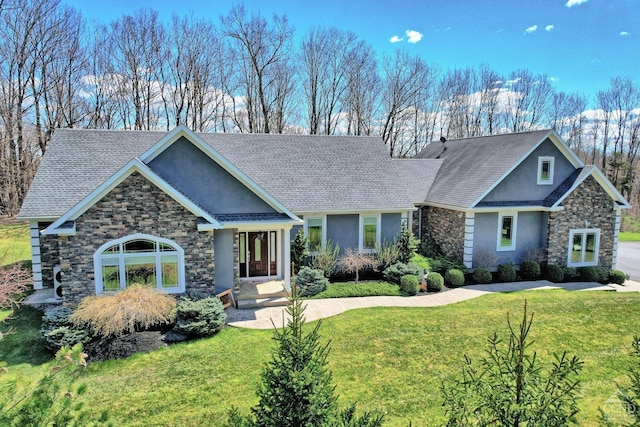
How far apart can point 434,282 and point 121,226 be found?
492 inches

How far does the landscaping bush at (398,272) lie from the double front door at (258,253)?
5.11m

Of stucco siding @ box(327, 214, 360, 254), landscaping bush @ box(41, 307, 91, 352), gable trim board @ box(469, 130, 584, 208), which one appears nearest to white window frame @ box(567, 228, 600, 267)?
gable trim board @ box(469, 130, 584, 208)

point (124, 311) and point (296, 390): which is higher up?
point (296, 390)

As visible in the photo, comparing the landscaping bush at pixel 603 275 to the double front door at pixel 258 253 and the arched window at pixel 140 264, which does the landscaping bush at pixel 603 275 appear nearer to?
the double front door at pixel 258 253

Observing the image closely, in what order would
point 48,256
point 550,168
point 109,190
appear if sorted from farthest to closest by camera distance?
point 550,168 → point 48,256 → point 109,190

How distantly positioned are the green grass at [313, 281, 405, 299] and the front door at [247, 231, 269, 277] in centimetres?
291

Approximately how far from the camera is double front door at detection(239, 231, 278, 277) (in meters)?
16.7

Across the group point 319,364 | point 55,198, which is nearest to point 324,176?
point 55,198

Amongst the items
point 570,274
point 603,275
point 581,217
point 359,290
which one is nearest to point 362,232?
point 359,290

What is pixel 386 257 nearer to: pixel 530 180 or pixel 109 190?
pixel 530 180

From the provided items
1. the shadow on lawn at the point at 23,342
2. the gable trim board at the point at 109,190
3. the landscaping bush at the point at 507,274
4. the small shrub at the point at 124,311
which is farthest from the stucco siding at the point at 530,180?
the shadow on lawn at the point at 23,342

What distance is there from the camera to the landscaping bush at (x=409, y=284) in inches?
642

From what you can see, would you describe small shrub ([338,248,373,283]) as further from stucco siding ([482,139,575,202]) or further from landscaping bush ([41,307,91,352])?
landscaping bush ([41,307,91,352])

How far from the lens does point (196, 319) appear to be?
38.4 feet
